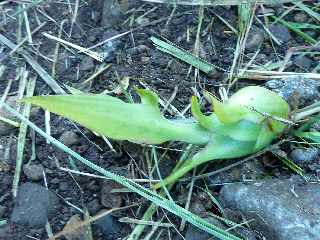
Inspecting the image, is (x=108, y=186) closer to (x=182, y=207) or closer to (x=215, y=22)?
(x=182, y=207)

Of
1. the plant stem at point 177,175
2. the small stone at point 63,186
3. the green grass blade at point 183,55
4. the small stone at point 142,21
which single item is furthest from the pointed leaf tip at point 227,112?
the small stone at point 142,21

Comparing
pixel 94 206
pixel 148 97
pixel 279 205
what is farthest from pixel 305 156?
pixel 94 206

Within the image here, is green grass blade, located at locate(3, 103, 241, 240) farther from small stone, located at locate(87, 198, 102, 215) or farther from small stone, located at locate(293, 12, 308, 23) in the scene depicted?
small stone, located at locate(293, 12, 308, 23)

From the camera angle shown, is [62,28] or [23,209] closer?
[23,209]

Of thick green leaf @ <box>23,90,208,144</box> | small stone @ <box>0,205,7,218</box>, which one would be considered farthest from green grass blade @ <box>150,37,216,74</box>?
small stone @ <box>0,205,7,218</box>

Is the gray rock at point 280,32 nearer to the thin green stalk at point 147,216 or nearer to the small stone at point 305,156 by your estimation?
the small stone at point 305,156

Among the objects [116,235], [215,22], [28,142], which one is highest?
[215,22]

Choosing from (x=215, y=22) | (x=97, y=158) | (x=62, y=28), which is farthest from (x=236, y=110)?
(x=62, y=28)

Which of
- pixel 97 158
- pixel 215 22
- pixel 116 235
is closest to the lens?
pixel 116 235

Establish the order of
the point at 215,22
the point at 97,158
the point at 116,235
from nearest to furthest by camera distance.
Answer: the point at 116,235 → the point at 97,158 → the point at 215,22
